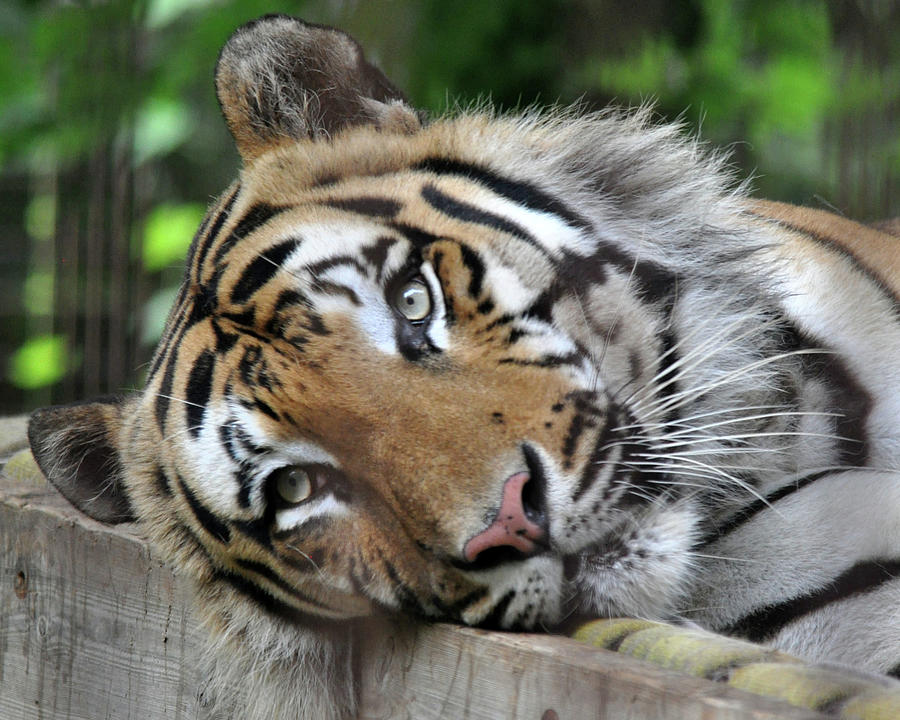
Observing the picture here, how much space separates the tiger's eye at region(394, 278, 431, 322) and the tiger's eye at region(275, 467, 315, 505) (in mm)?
290

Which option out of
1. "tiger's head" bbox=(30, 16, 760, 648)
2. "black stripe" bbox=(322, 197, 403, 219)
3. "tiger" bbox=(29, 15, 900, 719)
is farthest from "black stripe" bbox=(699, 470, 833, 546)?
"black stripe" bbox=(322, 197, 403, 219)

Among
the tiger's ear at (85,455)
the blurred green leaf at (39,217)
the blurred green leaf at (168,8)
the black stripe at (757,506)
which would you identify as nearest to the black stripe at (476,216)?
the black stripe at (757,506)

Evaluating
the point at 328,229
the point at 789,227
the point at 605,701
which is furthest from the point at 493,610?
the point at 789,227

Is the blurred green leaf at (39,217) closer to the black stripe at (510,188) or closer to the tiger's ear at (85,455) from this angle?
the tiger's ear at (85,455)

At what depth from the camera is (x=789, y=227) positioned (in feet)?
6.68

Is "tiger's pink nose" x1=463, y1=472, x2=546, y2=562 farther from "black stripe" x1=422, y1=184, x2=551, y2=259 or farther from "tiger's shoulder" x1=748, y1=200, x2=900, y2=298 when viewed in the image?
"tiger's shoulder" x1=748, y1=200, x2=900, y2=298

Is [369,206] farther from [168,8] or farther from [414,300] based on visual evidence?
[168,8]

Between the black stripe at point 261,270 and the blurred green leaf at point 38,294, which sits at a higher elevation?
the black stripe at point 261,270

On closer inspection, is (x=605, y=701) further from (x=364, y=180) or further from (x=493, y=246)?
(x=364, y=180)

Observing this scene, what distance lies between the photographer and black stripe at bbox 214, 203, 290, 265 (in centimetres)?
178

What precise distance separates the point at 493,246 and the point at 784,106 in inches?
154

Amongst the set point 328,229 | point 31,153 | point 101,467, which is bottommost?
point 31,153

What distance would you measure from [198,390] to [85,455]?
36cm

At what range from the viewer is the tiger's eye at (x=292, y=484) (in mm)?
1528
